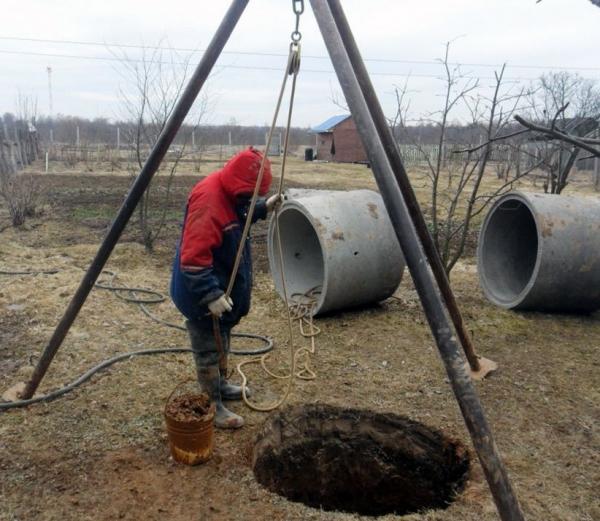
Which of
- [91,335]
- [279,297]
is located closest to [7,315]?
[91,335]

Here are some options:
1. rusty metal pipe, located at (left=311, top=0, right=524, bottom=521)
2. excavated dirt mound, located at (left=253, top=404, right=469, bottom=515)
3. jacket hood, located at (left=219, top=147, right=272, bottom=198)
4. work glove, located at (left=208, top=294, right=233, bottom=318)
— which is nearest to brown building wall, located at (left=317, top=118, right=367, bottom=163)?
excavated dirt mound, located at (left=253, top=404, right=469, bottom=515)

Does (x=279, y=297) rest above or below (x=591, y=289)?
below

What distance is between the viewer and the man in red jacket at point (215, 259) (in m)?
3.29

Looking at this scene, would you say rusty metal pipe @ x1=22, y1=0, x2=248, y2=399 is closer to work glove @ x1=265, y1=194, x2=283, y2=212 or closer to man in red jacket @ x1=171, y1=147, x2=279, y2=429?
man in red jacket @ x1=171, y1=147, x2=279, y2=429

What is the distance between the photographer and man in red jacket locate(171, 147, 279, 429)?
329 centimetres

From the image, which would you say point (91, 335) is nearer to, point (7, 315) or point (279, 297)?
point (7, 315)

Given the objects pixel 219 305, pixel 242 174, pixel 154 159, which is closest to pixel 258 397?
pixel 219 305

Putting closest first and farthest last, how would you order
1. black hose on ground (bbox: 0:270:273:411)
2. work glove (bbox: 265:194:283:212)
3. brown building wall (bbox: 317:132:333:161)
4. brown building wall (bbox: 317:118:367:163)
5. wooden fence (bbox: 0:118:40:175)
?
work glove (bbox: 265:194:283:212) → black hose on ground (bbox: 0:270:273:411) → wooden fence (bbox: 0:118:40:175) → brown building wall (bbox: 317:118:367:163) → brown building wall (bbox: 317:132:333:161)

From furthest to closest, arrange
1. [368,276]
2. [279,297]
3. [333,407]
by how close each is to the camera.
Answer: [279,297], [368,276], [333,407]

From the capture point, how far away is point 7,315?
224 inches

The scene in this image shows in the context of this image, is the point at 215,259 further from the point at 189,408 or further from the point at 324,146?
the point at 324,146

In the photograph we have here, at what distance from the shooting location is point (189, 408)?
11.1ft

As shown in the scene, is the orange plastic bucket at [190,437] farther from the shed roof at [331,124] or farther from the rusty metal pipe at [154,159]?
the shed roof at [331,124]

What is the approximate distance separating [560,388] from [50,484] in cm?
358
